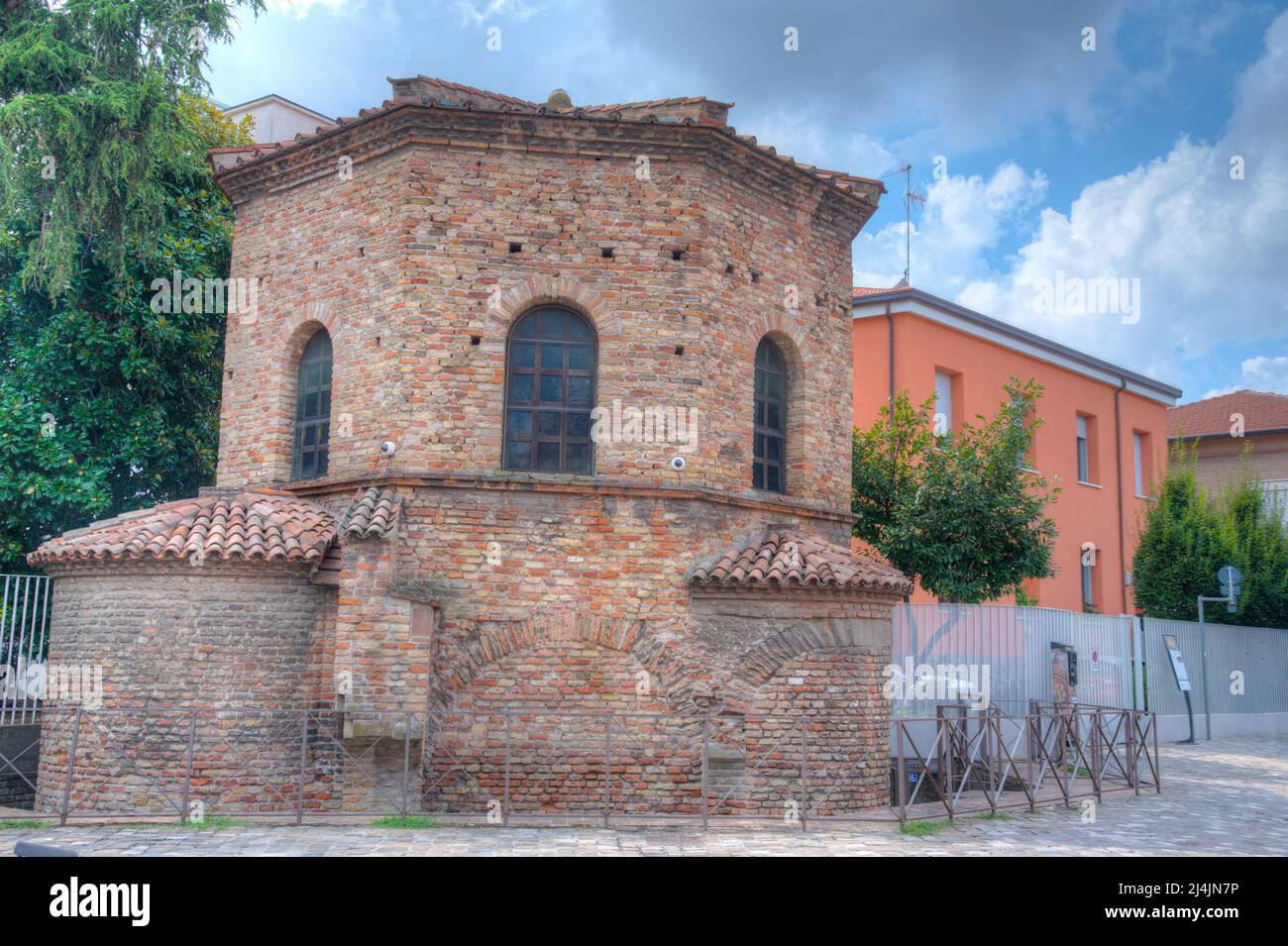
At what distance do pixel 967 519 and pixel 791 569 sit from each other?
5.35 meters

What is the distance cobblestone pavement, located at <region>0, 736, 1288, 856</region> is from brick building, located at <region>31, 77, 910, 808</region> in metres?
1.20

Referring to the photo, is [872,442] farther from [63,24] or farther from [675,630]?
[63,24]

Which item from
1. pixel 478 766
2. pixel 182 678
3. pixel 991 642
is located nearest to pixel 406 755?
pixel 478 766

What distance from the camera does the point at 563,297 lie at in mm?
11766

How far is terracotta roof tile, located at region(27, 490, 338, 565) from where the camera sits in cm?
1079

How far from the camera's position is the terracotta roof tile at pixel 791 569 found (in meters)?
11.3

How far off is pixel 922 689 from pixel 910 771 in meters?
1.39

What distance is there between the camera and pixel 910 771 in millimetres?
13852

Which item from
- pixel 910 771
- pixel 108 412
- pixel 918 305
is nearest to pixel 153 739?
pixel 108 412

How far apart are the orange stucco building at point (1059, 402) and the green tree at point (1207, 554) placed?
1.32 metres

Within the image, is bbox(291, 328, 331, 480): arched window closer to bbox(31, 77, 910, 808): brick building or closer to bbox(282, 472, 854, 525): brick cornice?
bbox(31, 77, 910, 808): brick building

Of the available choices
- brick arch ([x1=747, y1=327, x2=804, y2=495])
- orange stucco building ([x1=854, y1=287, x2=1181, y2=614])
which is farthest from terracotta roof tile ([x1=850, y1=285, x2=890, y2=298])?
brick arch ([x1=747, y1=327, x2=804, y2=495])

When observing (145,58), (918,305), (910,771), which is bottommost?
(910,771)

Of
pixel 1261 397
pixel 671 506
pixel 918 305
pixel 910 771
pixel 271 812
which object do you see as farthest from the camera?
pixel 1261 397
